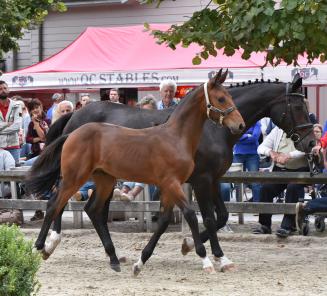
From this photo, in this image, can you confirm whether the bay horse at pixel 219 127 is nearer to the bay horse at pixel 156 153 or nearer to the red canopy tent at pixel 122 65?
the bay horse at pixel 156 153

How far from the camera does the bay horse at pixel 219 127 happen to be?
31.0 feet

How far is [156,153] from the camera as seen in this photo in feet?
28.9

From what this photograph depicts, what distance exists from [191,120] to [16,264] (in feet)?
12.5

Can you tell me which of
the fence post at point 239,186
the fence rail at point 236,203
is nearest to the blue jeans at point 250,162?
the fence post at point 239,186

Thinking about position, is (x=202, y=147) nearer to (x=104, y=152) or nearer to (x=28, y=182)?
(x=104, y=152)

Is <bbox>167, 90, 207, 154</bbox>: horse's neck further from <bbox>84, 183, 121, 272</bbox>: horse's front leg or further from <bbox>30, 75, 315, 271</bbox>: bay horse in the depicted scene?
<bbox>84, 183, 121, 272</bbox>: horse's front leg

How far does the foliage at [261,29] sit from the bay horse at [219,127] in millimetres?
407

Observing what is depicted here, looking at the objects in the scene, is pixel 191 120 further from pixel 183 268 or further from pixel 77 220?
pixel 77 220

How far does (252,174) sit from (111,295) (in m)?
4.28

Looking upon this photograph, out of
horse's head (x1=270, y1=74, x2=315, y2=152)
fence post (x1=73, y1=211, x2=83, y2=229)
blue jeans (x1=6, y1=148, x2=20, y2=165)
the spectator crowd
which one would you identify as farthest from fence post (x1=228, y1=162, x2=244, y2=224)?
blue jeans (x1=6, y1=148, x2=20, y2=165)

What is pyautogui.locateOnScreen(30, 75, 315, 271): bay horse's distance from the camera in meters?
9.45

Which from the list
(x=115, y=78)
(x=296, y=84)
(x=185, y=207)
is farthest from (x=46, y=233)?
(x=115, y=78)

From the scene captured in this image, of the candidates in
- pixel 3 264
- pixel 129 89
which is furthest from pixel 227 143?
pixel 129 89

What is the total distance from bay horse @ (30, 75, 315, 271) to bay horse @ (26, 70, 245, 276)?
0.59 meters
